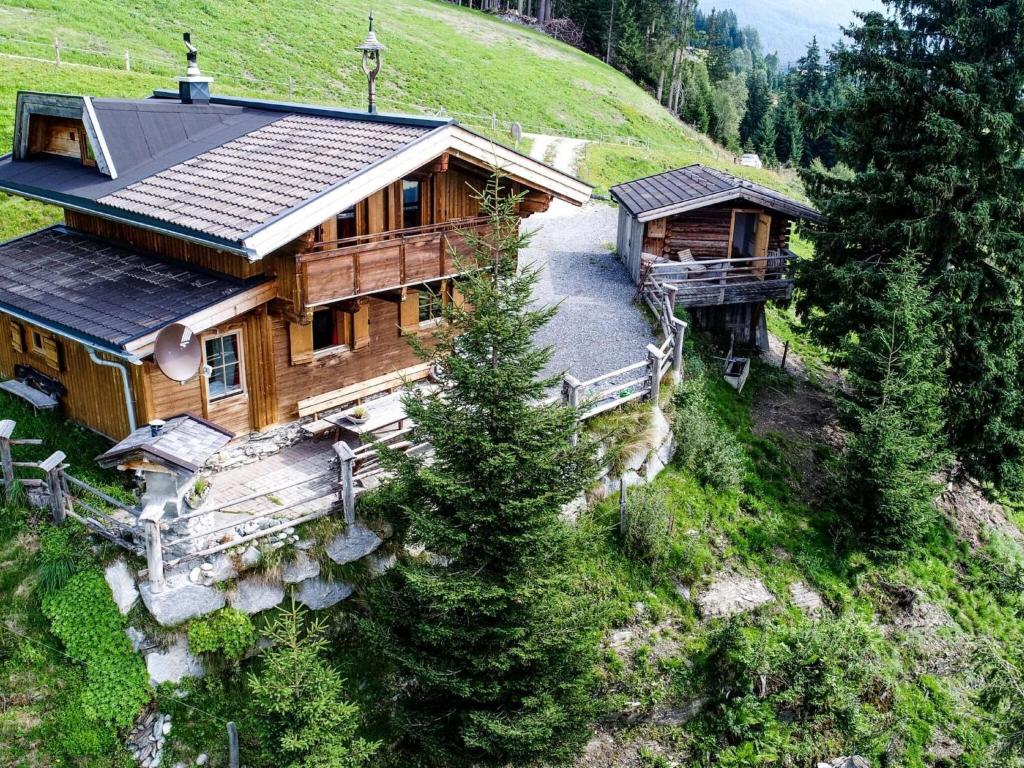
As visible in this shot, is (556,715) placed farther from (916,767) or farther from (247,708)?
(916,767)

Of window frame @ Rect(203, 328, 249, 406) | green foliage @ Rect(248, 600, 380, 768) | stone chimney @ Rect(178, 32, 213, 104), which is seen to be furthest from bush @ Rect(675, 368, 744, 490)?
stone chimney @ Rect(178, 32, 213, 104)

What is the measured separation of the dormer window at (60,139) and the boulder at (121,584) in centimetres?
964

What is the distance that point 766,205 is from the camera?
85.2 feet

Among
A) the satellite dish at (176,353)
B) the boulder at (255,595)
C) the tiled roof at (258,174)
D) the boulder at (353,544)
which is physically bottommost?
the boulder at (255,595)

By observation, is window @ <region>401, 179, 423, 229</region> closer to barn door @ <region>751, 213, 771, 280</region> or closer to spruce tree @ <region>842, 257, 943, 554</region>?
spruce tree @ <region>842, 257, 943, 554</region>

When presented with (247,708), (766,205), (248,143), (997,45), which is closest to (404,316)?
(248,143)

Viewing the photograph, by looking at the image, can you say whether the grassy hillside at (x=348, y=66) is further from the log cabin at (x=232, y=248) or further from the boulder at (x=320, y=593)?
the boulder at (x=320, y=593)

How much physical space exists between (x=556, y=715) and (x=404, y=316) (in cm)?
1037

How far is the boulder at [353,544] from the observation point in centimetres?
1455

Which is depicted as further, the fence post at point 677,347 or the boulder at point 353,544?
the fence post at point 677,347

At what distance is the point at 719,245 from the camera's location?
89.1ft

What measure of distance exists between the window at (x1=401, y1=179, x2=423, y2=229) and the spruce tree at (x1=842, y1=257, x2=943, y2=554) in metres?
10.5

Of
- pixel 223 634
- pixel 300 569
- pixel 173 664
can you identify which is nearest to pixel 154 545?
pixel 223 634

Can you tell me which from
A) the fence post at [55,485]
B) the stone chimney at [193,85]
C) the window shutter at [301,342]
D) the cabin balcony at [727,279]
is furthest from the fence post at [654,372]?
the stone chimney at [193,85]
